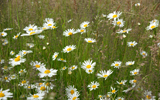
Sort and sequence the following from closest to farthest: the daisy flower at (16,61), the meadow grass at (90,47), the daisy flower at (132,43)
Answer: the meadow grass at (90,47)
the daisy flower at (16,61)
the daisy flower at (132,43)

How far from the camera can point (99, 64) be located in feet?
4.39

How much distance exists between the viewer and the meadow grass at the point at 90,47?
43.1 inches

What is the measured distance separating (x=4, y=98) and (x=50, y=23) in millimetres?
1128

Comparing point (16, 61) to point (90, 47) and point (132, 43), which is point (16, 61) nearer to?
point (90, 47)

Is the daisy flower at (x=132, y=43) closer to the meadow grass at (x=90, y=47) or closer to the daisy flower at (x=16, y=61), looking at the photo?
the meadow grass at (x=90, y=47)

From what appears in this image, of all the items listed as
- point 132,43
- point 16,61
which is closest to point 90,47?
point 132,43

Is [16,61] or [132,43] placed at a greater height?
[132,43]

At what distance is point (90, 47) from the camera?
171 centimetres

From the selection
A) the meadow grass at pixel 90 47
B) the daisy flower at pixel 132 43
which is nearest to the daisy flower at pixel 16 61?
the meadow grass at pixel 90 47

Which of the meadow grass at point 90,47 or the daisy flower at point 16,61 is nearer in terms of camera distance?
the meadow grass at point 90,47

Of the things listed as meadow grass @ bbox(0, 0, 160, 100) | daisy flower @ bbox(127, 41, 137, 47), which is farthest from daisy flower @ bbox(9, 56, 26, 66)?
daisy flower @ bbox(127, 41, 137, 47)

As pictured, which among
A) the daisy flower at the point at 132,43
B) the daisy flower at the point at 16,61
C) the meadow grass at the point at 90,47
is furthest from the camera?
the daisy flower at the point at 132,43

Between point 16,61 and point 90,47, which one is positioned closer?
point 16,61

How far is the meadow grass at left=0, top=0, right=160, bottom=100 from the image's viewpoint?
3.59ft
